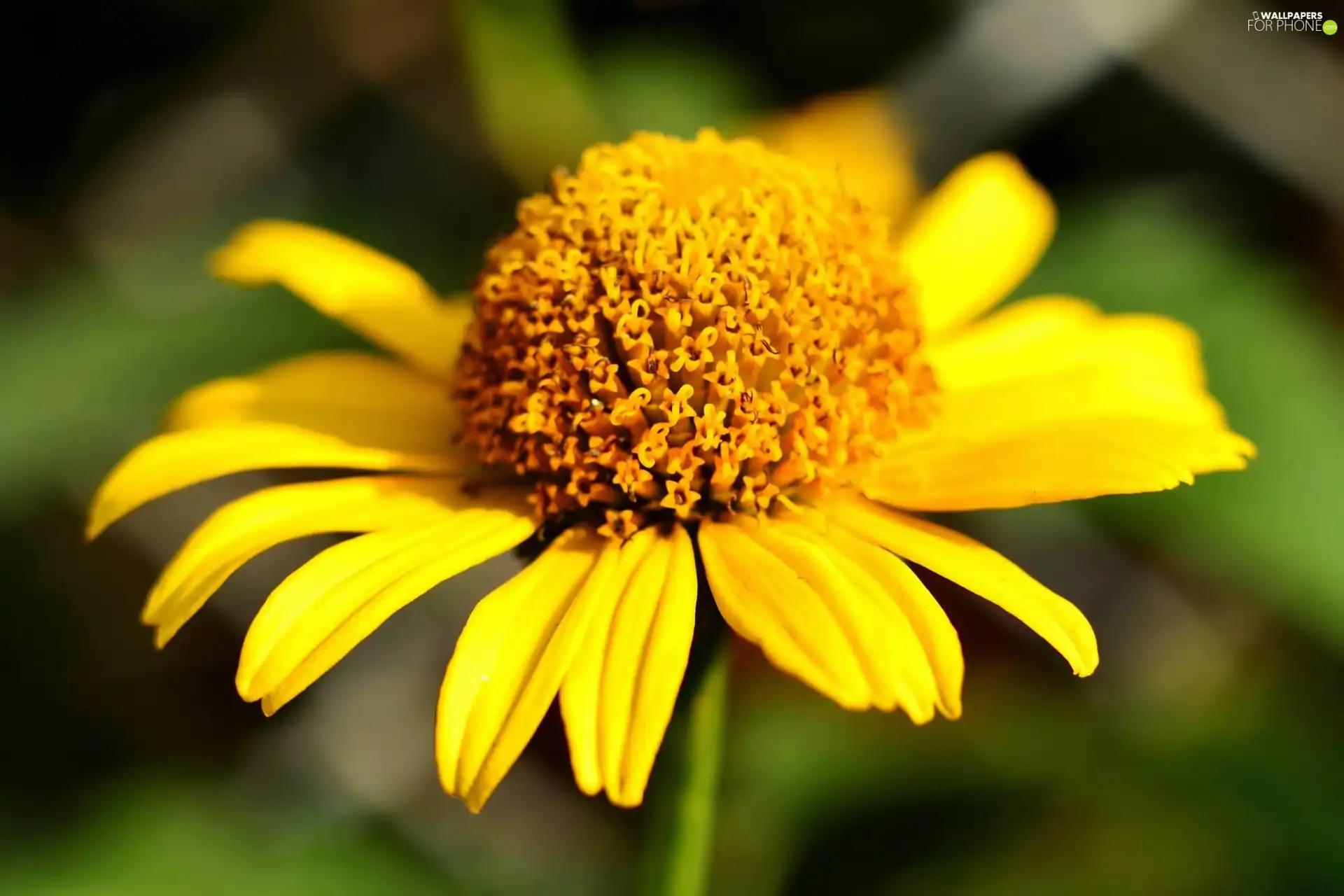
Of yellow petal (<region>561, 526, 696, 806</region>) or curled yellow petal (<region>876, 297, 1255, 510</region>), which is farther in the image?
curled yellow petal (<region>876, 297, 1255, 510</region>)

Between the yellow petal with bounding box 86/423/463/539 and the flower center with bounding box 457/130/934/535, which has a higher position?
the flower center with bounding box 457/130/934/535

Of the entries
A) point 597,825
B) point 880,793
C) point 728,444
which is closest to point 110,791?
point 597,825

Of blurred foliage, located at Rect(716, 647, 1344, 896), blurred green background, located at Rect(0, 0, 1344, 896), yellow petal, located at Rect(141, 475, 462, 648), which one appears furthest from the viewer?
blurred green background, located at Rect(0, 0, 1344, 896)

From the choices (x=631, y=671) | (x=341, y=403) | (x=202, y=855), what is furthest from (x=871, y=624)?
(x=202, y=855)

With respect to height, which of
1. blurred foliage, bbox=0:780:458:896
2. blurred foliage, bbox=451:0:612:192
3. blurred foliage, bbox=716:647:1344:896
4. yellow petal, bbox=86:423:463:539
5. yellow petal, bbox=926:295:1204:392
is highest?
blurred foliage, bbox=451:0:612:192

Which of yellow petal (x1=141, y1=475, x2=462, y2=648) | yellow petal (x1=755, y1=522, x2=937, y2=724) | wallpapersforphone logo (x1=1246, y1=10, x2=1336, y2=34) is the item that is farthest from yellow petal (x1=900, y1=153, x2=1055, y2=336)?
wallpapersforphone logo (x1=1246, y1=10, x2=1336, y2=34)

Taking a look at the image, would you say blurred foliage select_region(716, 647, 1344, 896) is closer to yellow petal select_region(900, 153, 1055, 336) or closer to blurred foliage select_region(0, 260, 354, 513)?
yellow petal select_region(900, 153, 1055, 336)

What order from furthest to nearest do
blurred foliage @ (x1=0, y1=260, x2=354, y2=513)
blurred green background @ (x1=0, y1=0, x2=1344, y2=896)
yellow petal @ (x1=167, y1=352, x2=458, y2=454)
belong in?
1. blurred foliage @ (x1=0, y1=260, x2=354, y2=513)
2. blurred green background @ (x1=0, y1=0, x2=1344, y2=896)
3. yellow petal @ (x1=167, y1=352, x2=458, y2=454)
